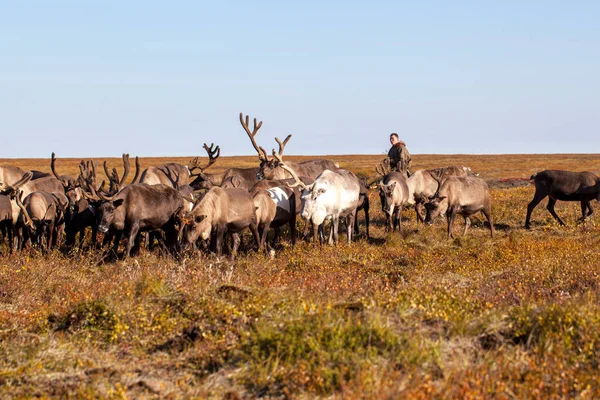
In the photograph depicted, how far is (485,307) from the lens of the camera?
8117 mm

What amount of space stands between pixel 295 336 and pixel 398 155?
14969 mm

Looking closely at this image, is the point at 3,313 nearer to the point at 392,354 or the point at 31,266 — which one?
the point at 31,266

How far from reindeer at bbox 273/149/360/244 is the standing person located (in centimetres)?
443

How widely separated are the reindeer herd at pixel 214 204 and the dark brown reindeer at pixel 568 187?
0.09 ft

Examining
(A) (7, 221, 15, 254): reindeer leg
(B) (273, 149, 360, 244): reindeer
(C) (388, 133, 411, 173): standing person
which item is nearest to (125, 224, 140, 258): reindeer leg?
(A) (7, 221, 15, 254): reindeer leg

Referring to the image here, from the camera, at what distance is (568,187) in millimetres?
18797

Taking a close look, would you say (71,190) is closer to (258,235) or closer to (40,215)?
(40,215)

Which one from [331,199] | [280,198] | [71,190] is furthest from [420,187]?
[71,190]

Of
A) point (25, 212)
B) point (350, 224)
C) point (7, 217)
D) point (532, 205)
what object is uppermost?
point (25, 212)

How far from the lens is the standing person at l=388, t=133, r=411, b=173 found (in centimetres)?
2088

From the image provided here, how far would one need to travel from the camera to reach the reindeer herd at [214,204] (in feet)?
43.7

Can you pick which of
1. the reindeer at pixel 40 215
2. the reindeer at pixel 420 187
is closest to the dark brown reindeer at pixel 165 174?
the reindeer at pixel 40 215

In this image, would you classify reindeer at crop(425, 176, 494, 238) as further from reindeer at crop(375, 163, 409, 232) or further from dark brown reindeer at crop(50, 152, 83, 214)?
dark brown reindeer at crop(50, 152, 83, 214)

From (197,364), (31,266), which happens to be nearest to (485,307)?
(197,364)
